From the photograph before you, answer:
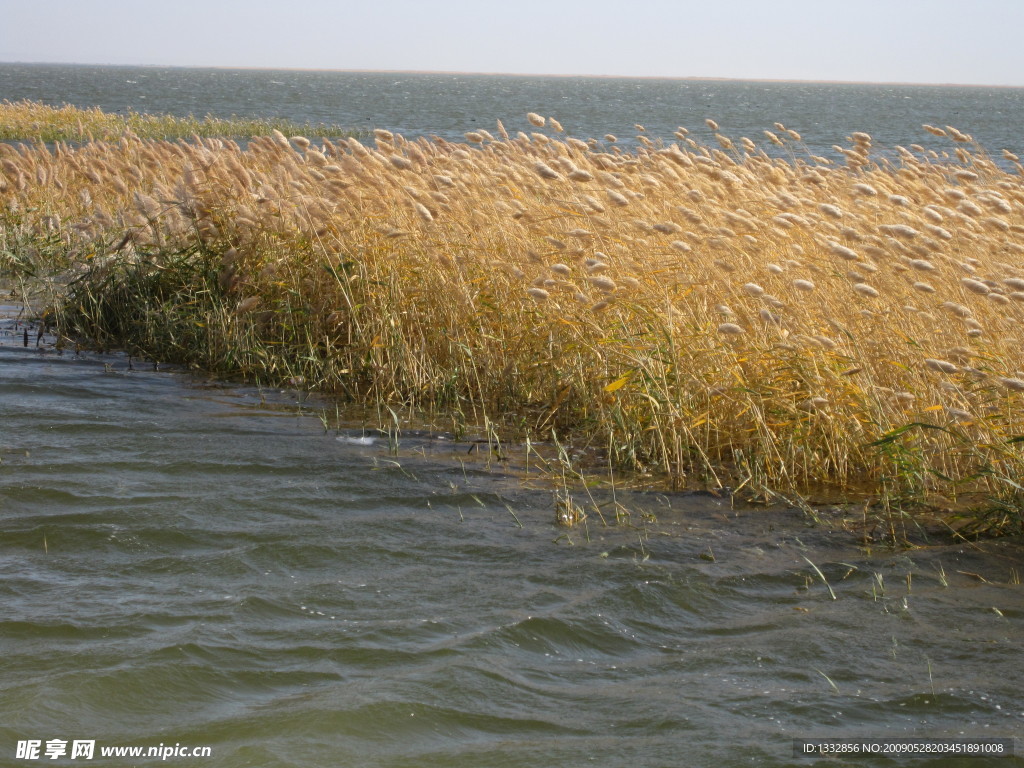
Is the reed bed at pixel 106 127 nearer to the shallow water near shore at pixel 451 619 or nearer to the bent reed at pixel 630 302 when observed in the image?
the bent reed at pixel 630 302

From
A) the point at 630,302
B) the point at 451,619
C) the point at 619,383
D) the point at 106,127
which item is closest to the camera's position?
the point at 451,619

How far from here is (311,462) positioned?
5.50 m

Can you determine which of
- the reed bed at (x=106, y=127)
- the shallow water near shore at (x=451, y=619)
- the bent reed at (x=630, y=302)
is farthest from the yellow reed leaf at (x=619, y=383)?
the reed bed at (x=106, y=127)

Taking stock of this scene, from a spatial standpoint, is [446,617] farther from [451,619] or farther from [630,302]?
[630,302]

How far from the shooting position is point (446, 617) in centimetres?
367

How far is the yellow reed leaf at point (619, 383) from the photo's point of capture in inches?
206

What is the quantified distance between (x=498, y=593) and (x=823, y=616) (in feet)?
3.89

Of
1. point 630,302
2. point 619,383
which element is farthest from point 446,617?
point 630,302

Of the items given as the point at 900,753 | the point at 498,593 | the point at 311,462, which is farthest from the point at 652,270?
the point at 900,753

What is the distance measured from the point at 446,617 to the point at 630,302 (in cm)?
271

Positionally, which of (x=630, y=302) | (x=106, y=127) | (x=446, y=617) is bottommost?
(x=446, y=617)

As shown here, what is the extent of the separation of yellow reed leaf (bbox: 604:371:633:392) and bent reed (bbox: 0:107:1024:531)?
3.3 inches

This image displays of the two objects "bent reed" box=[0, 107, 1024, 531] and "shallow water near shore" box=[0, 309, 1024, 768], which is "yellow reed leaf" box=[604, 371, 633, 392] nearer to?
"bent reed" box=[0, 107, 1024, 531]

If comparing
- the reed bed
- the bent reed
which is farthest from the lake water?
the reed bed
